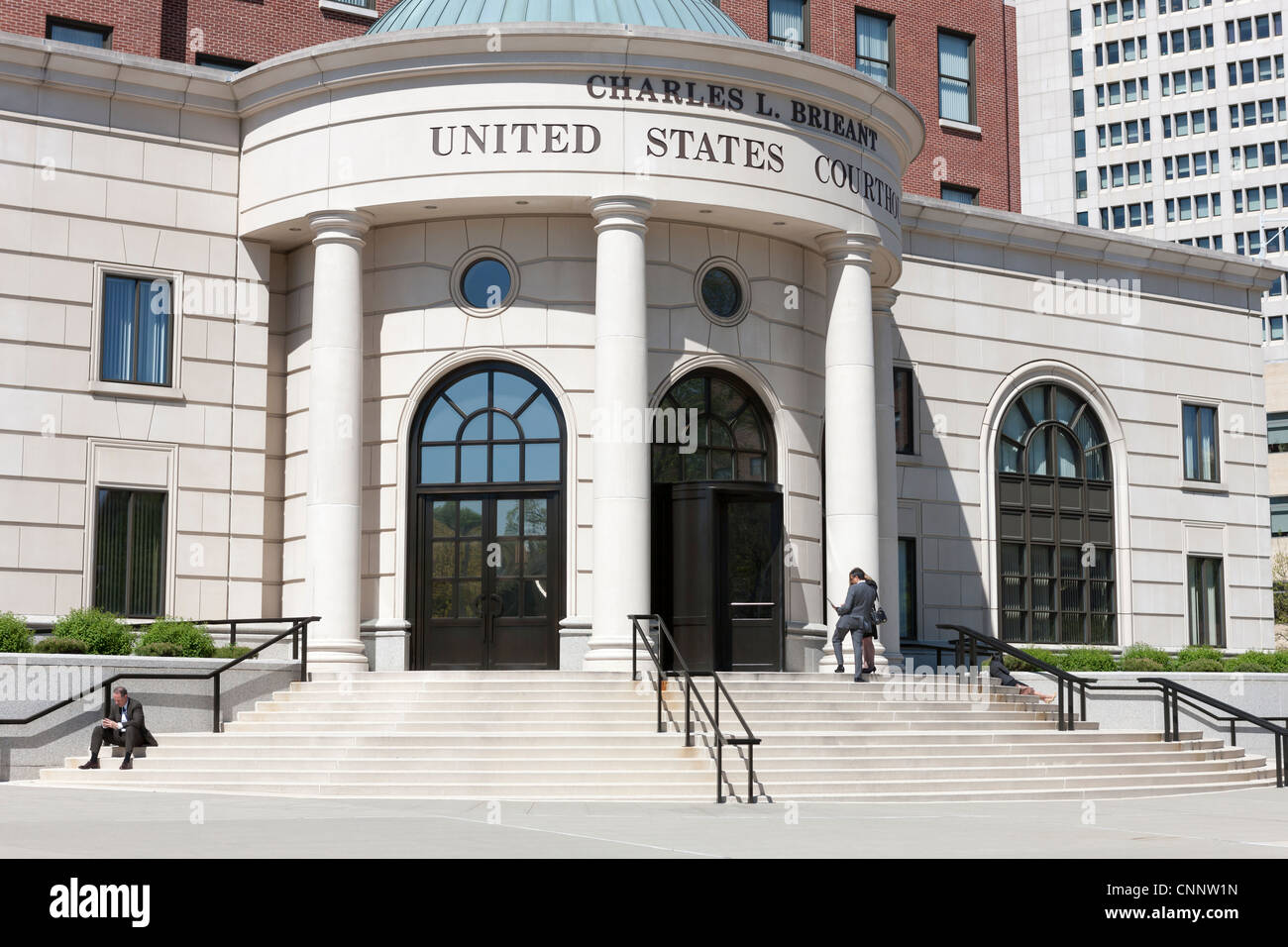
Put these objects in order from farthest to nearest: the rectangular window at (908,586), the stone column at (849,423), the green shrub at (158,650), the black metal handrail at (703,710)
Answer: the rectangular window at (908,586), the stone column at (849,423), the green shrub at (158,650), the black metal handrail at (703,710)

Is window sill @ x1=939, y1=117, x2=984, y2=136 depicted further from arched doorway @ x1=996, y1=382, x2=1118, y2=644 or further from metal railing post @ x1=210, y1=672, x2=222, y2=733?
metal railing post @ x1=210, y1=672, x2=222, y2=733

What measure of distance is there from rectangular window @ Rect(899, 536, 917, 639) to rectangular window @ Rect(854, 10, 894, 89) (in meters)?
11.4

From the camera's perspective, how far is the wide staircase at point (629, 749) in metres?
19.4

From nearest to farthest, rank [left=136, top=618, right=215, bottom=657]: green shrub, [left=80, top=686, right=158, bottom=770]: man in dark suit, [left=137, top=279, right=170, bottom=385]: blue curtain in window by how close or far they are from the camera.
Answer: [left=80, top=686, right=158, bottom=770]: man in dark suit
[left=136, top=618, right=215, bottom=657]: green shrub
[left=137, top=279, right=170, bottom=385]: blue curtain in window

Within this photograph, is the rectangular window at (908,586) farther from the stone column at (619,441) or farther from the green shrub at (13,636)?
the green shrub at (13,636)

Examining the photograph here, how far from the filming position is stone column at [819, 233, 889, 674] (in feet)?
85.5

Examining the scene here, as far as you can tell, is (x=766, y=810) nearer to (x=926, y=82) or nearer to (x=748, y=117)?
(x=748, y=117)

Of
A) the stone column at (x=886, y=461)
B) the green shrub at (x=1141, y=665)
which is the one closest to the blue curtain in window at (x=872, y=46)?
the stone column at (x=886, y=461)

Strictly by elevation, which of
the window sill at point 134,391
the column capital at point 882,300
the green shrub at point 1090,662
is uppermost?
the column capital at point 882,300

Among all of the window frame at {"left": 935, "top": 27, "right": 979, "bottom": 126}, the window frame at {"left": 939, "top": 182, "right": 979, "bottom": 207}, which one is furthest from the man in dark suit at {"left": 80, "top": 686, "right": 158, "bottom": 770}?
the window frame at {"left": 935, "top": 27, "right": 979, "bottom": 126}

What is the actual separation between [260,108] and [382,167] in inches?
106

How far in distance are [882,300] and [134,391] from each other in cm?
1244

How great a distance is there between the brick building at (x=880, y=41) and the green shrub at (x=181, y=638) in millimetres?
11926
